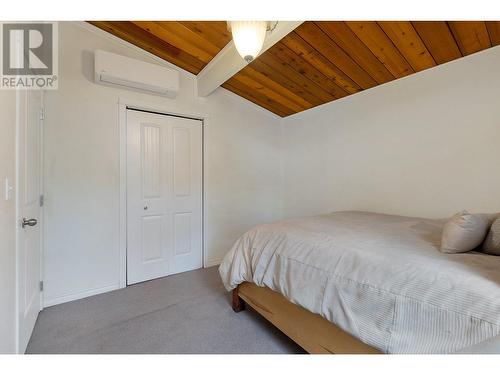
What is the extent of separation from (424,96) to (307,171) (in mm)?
1620

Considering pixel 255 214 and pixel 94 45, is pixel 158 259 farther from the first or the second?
pixel 94 45

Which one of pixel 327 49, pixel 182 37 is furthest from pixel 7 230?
pixel 327 49

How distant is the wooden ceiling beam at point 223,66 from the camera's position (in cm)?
189

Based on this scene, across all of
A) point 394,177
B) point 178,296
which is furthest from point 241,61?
point 178,296

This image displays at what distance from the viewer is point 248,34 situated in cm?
139

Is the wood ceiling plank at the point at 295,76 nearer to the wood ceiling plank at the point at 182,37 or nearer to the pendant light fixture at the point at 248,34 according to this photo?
the wood ceiling plank at the point at 182,37

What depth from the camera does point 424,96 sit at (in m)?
2.30

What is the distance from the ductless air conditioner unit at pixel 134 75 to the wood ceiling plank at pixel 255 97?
75 centimetres

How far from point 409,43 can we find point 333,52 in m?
0.59

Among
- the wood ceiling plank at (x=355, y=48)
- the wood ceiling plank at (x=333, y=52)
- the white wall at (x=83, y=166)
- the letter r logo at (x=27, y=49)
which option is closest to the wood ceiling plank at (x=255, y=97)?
the white wall at (x=83, y=166)

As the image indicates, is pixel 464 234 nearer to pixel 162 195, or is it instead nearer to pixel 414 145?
pixel 414 145

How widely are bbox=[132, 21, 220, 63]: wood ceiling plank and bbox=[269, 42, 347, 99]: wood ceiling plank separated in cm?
67

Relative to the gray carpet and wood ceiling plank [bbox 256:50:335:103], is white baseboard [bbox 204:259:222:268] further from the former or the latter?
wood ceiling plank [bbox 256:50:335:103]
